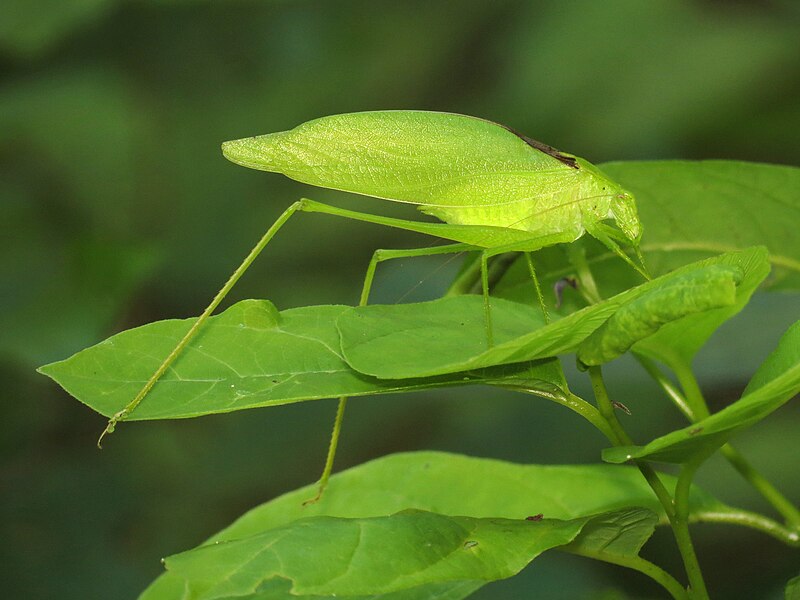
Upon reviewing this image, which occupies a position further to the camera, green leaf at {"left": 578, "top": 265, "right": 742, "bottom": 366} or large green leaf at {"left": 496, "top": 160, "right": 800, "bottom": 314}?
large green leaf at {"left": 496, "top": 160, "right": 800, "bottom": 314}

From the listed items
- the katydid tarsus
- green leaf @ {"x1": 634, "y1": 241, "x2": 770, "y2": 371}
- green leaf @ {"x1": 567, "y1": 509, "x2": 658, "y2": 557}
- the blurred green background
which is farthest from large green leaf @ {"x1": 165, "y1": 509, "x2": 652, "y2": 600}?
the blurred green background

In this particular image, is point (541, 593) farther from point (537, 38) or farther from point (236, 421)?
point (537, 38)

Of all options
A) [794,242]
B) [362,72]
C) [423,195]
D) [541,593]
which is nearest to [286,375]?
[423,195]

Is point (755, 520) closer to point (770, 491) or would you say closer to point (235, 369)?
point (770, 491)

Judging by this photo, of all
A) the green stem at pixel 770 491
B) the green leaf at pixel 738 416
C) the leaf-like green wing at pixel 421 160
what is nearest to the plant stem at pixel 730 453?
the green stem at pixel 770 491

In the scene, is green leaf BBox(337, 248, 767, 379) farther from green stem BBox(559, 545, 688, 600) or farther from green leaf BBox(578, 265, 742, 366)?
green stem BBox(559, 545, 688, 600)
